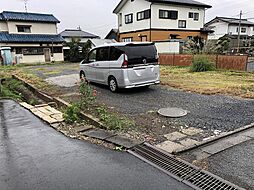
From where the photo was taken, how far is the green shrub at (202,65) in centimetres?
1304

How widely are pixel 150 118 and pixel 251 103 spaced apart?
10.4 feet

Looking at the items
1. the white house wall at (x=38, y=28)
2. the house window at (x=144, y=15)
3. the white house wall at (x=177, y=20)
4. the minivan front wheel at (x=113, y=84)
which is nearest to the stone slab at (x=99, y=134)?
the minivan front wheel at (x=113, y=84)

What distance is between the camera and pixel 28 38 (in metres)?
28.4

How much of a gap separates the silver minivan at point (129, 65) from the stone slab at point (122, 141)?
368 centimetres

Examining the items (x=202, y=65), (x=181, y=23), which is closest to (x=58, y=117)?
(x=202, y=65)

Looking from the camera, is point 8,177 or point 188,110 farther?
point 188,110

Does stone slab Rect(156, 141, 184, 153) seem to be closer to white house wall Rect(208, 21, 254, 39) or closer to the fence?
the fence

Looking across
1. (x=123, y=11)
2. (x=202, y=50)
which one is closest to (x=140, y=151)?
(x=202, y=50)

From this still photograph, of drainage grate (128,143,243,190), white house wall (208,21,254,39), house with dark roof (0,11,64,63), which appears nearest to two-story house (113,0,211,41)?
house with dark roof (0,11,64,63)

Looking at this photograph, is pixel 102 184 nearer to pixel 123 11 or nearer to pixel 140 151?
pixel 140 151

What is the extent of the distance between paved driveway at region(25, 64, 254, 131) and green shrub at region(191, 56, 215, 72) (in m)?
5.24

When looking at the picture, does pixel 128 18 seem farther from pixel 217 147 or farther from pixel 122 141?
pixel 217 147

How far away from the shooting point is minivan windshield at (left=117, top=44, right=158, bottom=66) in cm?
760

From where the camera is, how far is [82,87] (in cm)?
588
